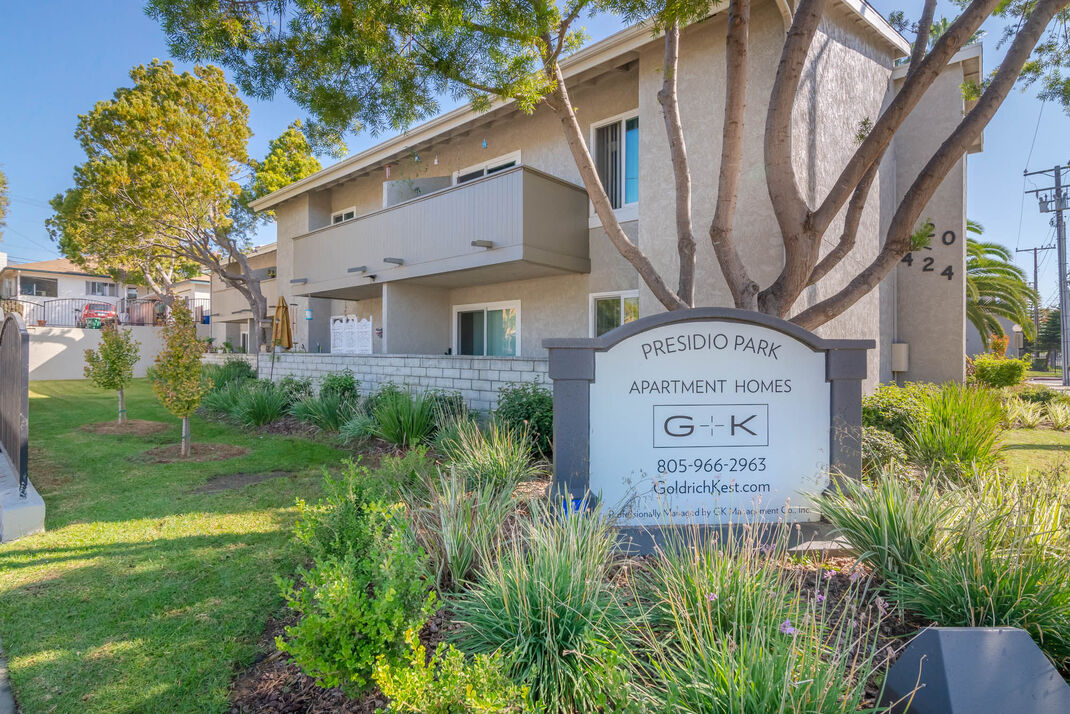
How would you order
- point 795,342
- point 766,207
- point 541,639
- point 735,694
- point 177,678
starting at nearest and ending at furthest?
point 735,694 → point 541,639 → point 177,678 → point 795,342 → point 766,207

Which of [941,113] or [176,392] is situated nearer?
[176,392]

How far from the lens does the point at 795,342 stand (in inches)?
176

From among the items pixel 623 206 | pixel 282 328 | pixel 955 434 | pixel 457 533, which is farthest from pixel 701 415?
pixel 282 328

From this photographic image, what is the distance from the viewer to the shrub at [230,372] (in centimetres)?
1584

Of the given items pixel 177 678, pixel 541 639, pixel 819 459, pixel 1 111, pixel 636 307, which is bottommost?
pixel 177 678

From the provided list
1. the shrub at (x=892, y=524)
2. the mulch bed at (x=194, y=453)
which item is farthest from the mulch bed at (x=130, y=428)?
the shrub at (x=892, y=524)

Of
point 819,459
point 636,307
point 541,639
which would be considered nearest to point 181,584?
point 541,639

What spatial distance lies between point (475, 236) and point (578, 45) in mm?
4569

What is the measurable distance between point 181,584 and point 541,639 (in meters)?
3.19

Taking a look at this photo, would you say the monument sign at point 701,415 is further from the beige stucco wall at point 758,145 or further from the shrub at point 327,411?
the shrub at point 327,411

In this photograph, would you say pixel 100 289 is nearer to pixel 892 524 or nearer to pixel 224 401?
pixel 224 401

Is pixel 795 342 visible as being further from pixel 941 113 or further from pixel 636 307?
pixel 941 113

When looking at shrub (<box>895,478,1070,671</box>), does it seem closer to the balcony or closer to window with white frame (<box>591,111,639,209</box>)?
the balcony

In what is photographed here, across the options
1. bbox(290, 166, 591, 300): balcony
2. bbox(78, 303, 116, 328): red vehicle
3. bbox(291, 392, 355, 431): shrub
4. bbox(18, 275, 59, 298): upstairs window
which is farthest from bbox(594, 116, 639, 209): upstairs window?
bbox(18, 275, 59, 298): upstairs window
